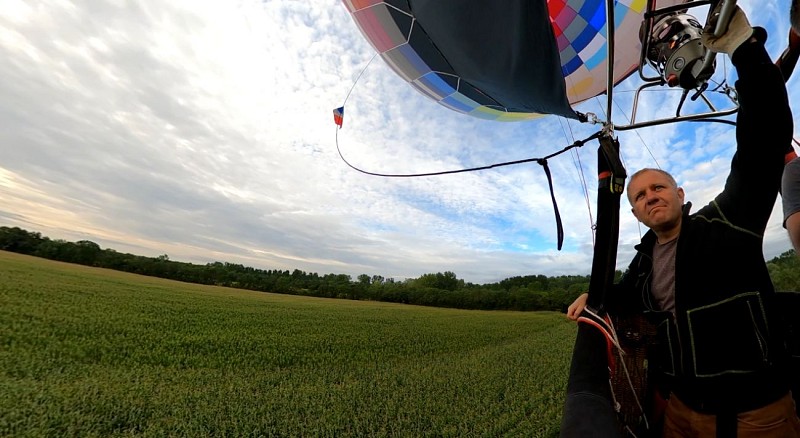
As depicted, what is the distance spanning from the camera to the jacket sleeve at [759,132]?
1053 mm

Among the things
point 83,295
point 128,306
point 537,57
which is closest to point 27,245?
point 83,295

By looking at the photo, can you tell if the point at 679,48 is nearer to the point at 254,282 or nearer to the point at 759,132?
the point at 759,132

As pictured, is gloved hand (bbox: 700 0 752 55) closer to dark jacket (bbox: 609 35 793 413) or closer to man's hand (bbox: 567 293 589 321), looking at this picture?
dark jacket (bbox: 609 35 793 413)

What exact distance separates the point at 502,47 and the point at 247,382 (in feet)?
20.6

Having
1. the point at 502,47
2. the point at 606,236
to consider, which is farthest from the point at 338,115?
the point at 606,236

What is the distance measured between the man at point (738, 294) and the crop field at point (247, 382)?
3355 mm

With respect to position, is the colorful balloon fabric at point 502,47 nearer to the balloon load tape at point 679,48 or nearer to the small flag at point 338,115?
the balloon load tape at point 679,48

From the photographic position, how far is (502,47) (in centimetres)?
238

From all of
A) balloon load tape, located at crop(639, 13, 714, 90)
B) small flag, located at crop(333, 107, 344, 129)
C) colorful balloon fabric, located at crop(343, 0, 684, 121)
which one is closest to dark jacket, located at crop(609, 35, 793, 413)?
balloon load tape, located at crop(639, 13, 714, 90)

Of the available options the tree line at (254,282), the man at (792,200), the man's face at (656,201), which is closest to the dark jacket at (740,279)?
the man's face at (656,201)

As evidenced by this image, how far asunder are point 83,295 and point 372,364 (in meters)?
15.6

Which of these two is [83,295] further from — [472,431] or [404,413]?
[472,431]

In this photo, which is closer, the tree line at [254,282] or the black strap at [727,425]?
the black strap at [727,425]

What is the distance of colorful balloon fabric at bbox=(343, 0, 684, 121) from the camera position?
2293mm
